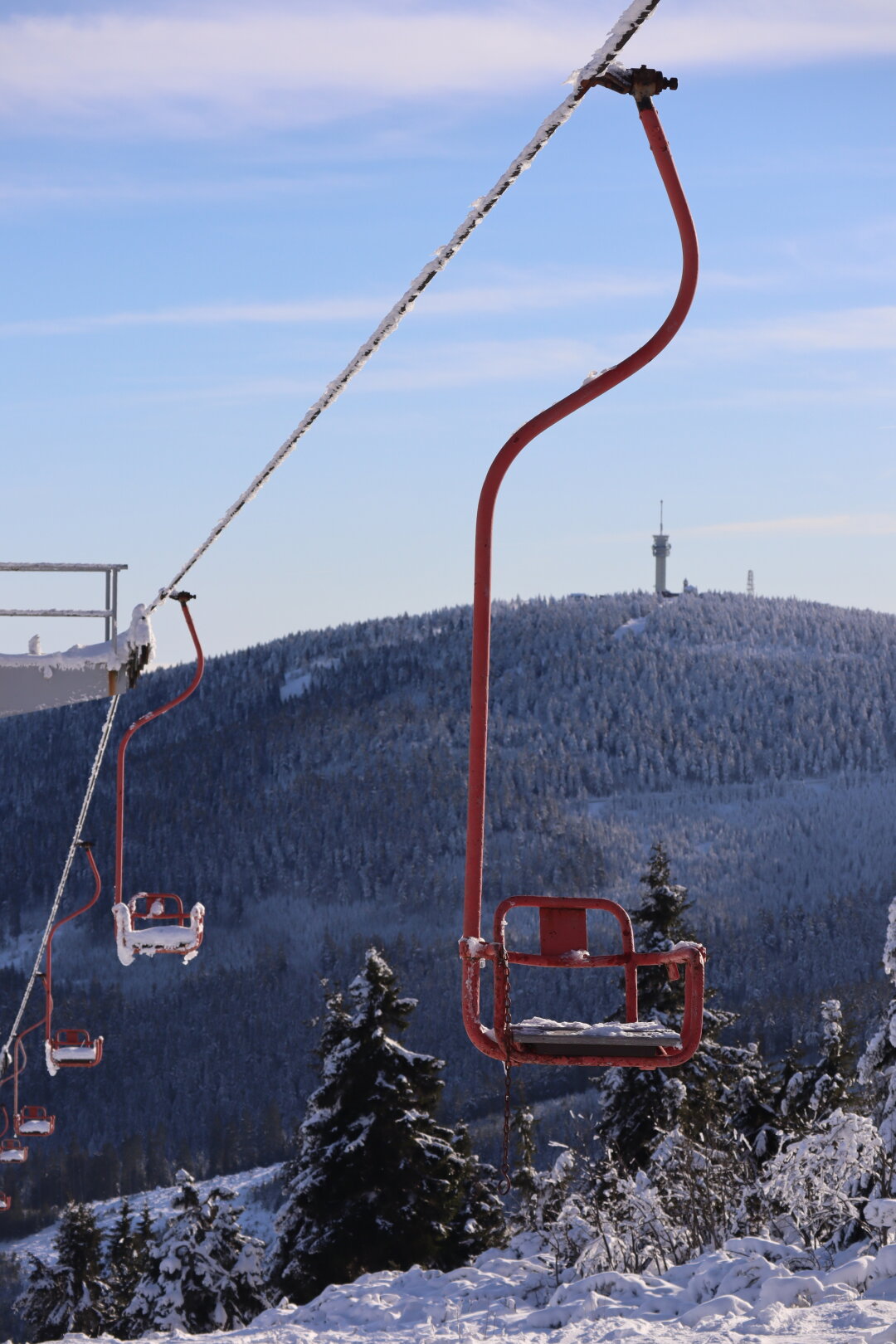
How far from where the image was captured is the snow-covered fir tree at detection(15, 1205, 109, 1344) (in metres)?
42.0

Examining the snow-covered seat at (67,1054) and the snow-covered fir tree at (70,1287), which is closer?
the snow-covered seat at (67,1054)

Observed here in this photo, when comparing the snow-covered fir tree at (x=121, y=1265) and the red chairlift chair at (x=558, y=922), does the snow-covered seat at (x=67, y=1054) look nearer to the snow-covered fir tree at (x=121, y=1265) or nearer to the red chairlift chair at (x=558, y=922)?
the red chairlift chair at (x=558, y=922)

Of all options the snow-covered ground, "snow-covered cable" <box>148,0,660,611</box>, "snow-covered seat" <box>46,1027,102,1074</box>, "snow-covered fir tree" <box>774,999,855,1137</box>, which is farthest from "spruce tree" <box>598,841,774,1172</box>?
"snow-covered cable" <box>148,0,660,611</box>

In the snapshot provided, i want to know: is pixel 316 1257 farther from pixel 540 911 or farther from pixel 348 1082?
pixel 540 911

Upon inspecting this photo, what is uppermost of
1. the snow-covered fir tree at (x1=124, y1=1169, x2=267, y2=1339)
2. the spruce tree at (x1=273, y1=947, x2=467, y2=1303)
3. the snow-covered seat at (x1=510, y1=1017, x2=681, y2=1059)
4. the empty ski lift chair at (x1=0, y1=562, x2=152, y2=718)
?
the empty ski lift chair at (x1=0, y1=562, x2=152, y2=718)

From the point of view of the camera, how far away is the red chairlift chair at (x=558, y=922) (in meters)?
4.26

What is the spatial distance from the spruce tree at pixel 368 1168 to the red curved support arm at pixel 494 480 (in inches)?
929

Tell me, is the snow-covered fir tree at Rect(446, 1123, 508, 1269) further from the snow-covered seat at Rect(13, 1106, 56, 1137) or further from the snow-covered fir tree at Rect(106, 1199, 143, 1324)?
the snow-covered fir tree at Rect(106, 1199, 143, 1324)

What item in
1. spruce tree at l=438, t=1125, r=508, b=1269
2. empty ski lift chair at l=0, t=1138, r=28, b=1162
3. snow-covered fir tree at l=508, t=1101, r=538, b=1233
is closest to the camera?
empty ski lift chair at l=0, t=1138, r=28, b=1162

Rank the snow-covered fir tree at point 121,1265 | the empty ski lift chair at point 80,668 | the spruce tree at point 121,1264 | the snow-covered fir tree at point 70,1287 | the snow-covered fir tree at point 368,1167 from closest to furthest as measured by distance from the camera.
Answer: the empty ski lift chair at point 80,668 → the snow-covered fir tree at point 368,1167 → the snow-covered fir tree at point 121,1265 → the spruce tree at point 121,1264 → the snow-covered fir tree at point 70,1287

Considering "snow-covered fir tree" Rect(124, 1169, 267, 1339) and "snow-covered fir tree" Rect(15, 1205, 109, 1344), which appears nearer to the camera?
"snow-covered fir tree" Rect(124, 1169, 267, 1339)

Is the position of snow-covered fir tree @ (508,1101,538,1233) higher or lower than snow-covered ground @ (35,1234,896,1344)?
lower

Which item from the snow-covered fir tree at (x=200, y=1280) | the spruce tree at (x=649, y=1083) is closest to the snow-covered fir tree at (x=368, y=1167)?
the snow-covered fir tree at (x=200, y=1280)

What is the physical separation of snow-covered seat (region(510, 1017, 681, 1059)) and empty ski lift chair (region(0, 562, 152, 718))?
5.12 m
